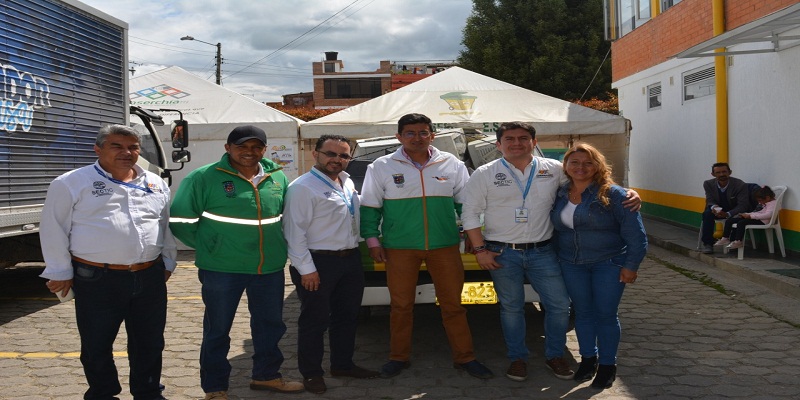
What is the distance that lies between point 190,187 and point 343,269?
120 cm

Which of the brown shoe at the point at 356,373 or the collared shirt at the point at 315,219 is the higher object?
the collared shirt at the point at 315,219

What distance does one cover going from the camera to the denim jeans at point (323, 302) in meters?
4.98

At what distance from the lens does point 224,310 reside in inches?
181

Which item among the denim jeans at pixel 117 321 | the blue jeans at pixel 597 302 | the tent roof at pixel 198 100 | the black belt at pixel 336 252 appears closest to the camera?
the denim jeans at pixel 117 321

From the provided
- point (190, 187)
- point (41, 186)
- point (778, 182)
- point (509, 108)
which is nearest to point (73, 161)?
point (41, 186)

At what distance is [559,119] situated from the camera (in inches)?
493

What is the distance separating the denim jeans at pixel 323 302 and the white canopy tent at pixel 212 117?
7.88m

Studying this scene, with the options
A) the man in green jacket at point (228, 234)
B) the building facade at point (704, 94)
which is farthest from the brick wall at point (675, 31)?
the man in green jacket at point (228, 234)

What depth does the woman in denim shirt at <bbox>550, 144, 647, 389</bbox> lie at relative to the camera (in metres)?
4.80

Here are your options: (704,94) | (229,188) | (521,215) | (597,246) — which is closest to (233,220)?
(229,188)

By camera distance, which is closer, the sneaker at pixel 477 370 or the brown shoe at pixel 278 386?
the brown shoe at pixel 278 386

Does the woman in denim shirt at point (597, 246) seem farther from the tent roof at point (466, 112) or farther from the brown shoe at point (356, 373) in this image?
the tent roof at point (466, 112)

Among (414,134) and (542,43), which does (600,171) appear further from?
(542,43)

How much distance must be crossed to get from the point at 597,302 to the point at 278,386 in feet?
7.38
